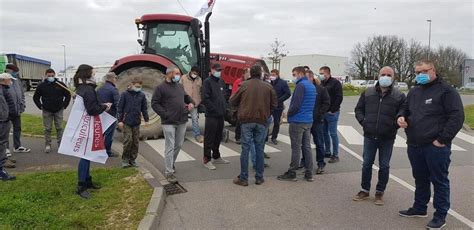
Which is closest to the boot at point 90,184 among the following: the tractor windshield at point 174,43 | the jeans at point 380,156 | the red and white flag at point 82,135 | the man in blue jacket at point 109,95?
the red and white flag at point 82,135

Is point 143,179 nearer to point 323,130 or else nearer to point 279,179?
point 279,179

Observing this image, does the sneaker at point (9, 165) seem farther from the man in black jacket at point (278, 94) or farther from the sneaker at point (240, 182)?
the man in black jacket at point (278, 94)

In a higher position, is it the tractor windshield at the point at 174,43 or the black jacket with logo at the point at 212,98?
the tractor windshield at the point at 174,43

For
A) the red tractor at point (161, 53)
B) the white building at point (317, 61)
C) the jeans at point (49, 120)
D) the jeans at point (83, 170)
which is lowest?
the jeans at point (83, 170)

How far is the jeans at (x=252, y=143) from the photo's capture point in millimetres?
6453

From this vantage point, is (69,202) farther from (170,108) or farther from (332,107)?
(332,107)

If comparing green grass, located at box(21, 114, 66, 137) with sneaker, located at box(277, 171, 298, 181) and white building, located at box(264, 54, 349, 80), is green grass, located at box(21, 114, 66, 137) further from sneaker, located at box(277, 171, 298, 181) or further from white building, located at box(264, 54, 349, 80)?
white building, located at box(264, 54, 349, 80)

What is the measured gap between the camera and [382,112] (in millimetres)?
5484

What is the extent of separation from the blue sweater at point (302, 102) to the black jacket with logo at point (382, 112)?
1.16 meters

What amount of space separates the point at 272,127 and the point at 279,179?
388 centimetres

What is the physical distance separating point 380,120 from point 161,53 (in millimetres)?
6329

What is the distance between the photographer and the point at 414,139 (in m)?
4.95

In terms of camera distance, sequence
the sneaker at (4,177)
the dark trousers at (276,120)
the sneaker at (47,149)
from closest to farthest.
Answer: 1. the sneaker at (4,177)
2. the sneaker at (47,149)
3. the dark trousers at (276,120)


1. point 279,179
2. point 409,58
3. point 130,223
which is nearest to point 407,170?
point 279,179
